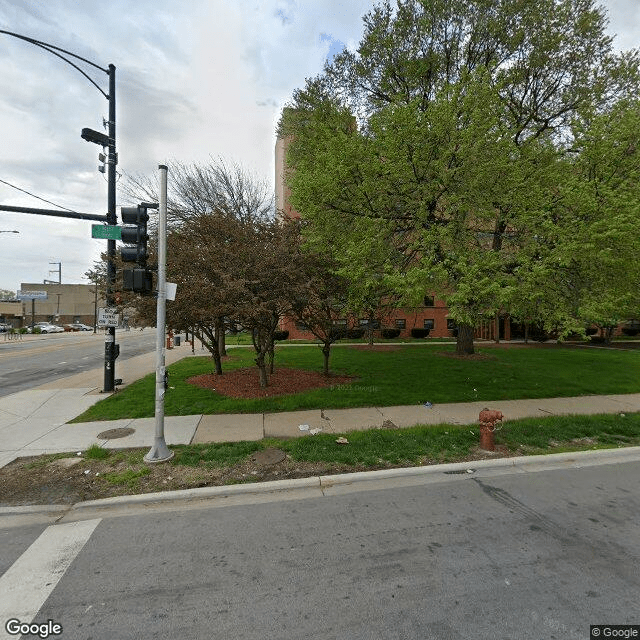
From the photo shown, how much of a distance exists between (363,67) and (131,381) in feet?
48.4

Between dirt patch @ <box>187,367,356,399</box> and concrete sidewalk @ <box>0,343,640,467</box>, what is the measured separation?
179 centimetres

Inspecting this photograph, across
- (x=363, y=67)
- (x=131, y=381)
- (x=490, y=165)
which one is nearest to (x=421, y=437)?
(x=490, y=165)

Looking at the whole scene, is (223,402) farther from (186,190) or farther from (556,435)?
(186,190)

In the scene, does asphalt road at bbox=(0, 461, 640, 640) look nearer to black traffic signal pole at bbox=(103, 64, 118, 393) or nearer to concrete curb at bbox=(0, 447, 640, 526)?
concrete curb at bbox=(0, 447, 640, 526)

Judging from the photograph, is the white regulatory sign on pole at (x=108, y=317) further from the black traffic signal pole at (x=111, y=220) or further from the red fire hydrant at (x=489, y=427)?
the red fire hydrant at (x=489, y=427)

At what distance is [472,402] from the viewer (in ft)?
28.1

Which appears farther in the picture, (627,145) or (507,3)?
(507,3)

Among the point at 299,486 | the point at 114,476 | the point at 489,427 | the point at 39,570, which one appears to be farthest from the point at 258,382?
the point at 39,570

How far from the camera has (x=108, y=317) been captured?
950 cm

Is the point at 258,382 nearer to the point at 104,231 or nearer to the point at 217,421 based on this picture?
the point at 217,421

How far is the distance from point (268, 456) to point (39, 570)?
2.89 m

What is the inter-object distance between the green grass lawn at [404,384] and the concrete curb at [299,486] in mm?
3216

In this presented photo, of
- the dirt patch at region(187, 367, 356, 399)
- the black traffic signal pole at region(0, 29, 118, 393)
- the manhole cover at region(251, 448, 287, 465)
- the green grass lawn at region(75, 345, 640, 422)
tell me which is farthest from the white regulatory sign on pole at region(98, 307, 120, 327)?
the manhole cover at region(251, 448, 287, 465)

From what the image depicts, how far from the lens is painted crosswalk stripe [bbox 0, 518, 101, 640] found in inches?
102
